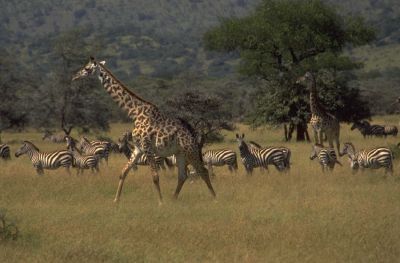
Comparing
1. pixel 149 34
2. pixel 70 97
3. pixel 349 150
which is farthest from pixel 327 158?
pixel 149 34

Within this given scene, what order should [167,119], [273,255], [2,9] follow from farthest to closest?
1. [2,9]
2. [167,119]
3. [273,255]

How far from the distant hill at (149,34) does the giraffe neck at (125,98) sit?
64598 millimetres

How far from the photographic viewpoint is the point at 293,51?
33.8 meters

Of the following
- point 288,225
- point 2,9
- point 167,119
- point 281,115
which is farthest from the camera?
point 2,9

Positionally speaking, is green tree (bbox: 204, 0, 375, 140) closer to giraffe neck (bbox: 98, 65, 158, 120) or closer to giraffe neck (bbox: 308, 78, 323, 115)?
giraffe neck (bbox: 308, 78, 323, 115)

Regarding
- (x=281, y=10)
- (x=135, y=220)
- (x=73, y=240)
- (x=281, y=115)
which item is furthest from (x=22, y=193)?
(x=281, y=10)

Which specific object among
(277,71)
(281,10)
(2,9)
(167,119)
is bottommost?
(167,119)

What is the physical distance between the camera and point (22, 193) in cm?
1470

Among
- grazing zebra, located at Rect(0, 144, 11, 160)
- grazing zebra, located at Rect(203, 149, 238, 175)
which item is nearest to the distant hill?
grazing zebra, located at Rect(0, 144, 11, 160)

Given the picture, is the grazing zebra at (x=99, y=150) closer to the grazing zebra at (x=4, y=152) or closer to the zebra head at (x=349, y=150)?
the grazing zebra at (x=4, y=152)

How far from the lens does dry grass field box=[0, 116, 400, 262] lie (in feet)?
31.2

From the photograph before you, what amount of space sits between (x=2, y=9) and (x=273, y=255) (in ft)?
600

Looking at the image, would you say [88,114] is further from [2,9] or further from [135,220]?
[2,9]

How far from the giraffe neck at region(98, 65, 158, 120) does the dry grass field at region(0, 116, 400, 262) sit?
1.45 m
